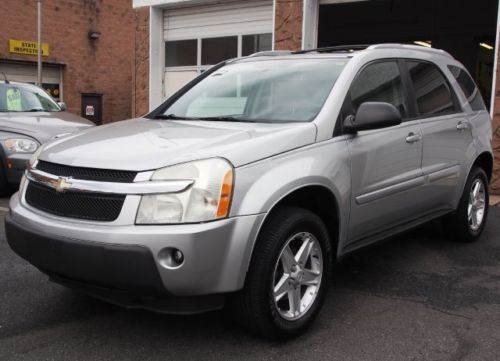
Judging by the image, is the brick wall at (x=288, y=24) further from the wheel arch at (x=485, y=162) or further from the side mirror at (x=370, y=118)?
the side mirror at (x=370, y=118)

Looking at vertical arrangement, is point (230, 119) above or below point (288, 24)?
below

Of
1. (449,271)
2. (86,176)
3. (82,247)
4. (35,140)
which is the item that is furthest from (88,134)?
(35,140)

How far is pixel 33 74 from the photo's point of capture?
19.9 m

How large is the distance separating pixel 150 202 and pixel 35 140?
17.2 ft

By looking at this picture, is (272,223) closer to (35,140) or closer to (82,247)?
(82,247)

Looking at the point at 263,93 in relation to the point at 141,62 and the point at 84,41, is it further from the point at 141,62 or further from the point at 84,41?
the point at 84,41

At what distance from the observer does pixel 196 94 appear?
14.7ft

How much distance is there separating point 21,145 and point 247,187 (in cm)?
543

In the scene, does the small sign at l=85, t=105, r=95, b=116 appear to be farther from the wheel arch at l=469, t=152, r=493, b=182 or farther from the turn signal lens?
the turn signal lens

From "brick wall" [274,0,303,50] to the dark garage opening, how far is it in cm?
289

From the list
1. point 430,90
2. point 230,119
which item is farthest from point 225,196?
point 430,90

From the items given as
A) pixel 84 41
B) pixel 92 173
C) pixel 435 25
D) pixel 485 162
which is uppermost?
pixel 84 41

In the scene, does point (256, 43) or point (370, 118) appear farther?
point (256, 43)

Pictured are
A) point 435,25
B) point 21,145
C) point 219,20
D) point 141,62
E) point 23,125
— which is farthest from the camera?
point 435,25
